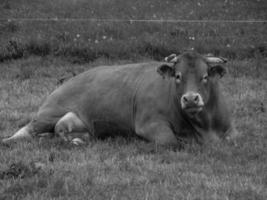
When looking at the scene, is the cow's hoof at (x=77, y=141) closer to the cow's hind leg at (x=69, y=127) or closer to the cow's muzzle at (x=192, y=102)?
the cow's hind leg at (x=69, y=127)

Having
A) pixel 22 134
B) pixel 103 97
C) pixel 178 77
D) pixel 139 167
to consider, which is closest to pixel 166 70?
pixel 178 77

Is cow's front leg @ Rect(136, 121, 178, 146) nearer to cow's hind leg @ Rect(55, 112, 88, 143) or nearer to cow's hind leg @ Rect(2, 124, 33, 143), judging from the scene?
cow's hind leg @ Rect(55, 112, 88, 143)

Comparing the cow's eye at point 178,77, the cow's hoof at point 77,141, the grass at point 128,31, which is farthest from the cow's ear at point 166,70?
the grass at point 128,31

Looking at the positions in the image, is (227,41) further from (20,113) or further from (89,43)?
(20,113)

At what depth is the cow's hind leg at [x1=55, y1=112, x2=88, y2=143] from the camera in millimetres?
8328

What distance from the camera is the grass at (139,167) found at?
5695 mm

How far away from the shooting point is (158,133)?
7.79 meters

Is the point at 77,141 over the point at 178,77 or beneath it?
beneath

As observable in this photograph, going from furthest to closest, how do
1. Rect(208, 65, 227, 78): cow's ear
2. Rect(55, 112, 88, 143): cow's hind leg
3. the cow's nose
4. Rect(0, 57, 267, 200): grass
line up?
Rect(55, 112, 88, 143): cow's hind leg
Rect(208, 65, 227, 78): cow's ear
the cow's nose
Rect(0, 57, 267, 200): grass

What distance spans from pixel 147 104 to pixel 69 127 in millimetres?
1147

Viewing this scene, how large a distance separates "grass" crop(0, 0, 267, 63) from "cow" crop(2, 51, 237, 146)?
203 inches

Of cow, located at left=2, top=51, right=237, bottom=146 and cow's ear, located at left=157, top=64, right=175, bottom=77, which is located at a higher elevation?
cow's ear, located at left=157, top=64, right=175, bottom=77

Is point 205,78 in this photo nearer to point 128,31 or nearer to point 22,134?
point 22,134

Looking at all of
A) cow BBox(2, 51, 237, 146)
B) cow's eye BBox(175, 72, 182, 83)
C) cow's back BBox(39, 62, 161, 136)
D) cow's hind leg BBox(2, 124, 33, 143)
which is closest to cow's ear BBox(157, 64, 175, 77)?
cow BBox(2, 51, 237, 146)
